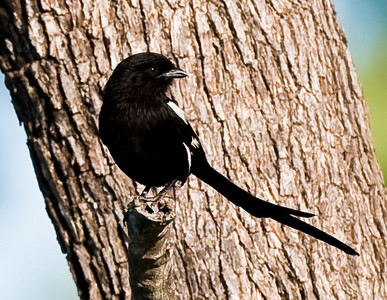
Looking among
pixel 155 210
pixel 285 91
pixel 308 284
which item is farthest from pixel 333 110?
pixel 155 210

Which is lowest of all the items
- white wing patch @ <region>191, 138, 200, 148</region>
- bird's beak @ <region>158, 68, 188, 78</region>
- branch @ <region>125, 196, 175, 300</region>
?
branch @ <region>125, 196, 175, 300</region>

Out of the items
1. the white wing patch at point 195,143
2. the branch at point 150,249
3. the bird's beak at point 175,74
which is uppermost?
the bird's beak at point 175,74

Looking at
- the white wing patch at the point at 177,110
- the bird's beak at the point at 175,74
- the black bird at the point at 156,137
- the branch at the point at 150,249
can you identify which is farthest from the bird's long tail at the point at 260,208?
the branch at the point at 150,249

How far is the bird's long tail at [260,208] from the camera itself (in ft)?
13.8

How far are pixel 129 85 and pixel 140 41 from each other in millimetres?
353

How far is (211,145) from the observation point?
14.4 ft

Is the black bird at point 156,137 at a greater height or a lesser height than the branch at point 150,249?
greater

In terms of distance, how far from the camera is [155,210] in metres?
3.56

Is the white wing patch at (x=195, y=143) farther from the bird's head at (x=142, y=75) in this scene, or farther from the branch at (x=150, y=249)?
the branch at (x=150, y=249)

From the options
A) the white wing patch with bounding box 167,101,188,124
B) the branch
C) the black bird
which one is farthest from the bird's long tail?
the branch

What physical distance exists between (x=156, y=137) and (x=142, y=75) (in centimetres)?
37

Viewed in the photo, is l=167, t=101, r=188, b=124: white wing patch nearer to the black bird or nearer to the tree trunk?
the black bird

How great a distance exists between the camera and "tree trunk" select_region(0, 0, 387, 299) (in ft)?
14.2

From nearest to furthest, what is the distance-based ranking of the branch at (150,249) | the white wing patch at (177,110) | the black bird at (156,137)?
the branch at (150,249) → the black bird at (156,137) → the white wing patch at (177,110)
